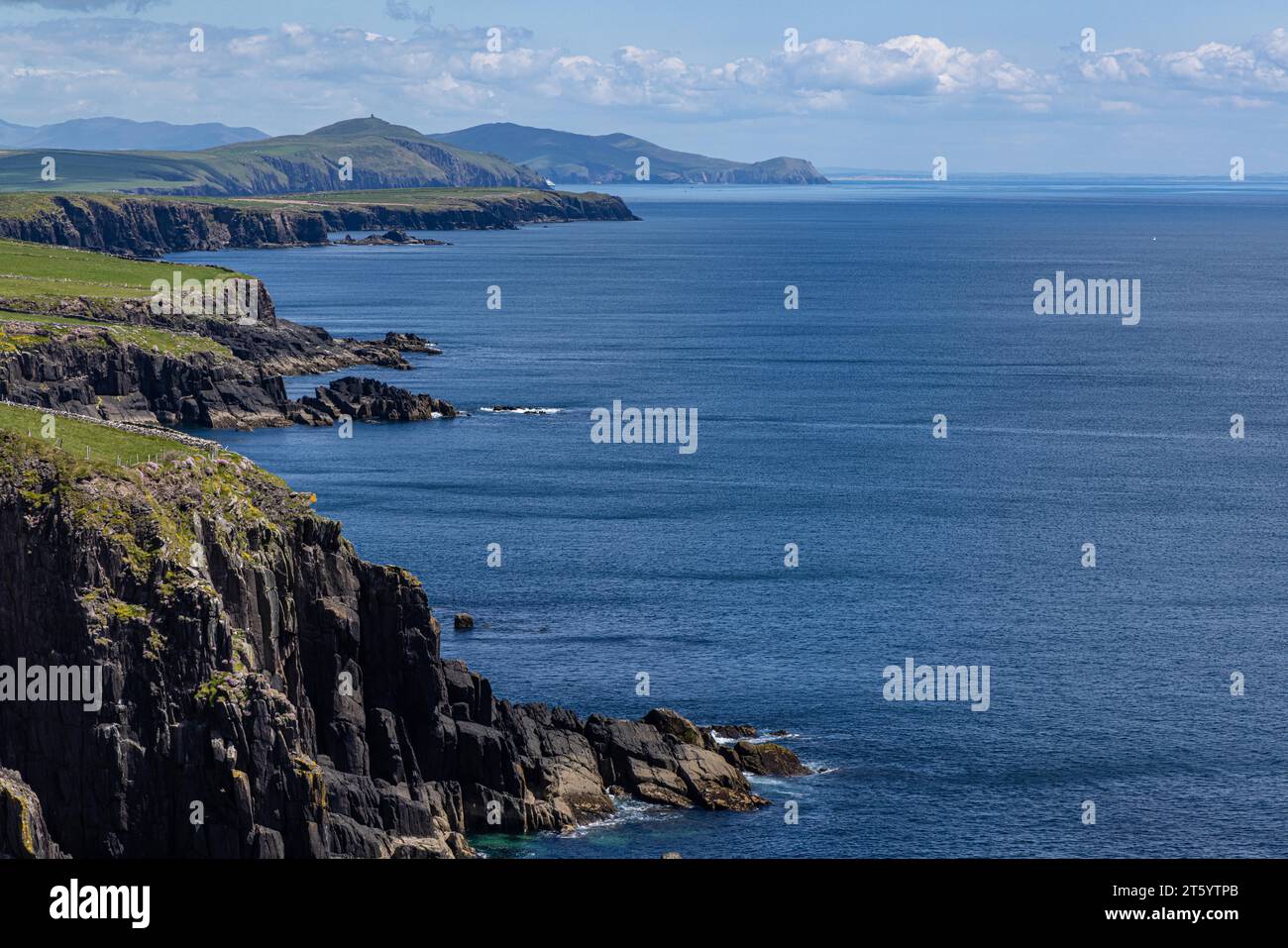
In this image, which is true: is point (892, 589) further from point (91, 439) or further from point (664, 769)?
point (91, 439)

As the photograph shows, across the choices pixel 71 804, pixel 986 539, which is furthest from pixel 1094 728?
pixel 71 804

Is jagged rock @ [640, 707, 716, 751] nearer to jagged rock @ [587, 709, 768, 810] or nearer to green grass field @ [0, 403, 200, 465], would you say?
jagged rock @ [587, 709, 768, 810]

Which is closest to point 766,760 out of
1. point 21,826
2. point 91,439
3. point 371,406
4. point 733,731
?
point 733,731

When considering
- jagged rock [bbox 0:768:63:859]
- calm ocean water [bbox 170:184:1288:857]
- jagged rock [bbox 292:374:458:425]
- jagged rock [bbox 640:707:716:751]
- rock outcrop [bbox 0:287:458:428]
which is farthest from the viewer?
jagged rock [bbox 292:374:458:425]

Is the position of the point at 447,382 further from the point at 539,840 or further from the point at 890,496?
the point at 539,840

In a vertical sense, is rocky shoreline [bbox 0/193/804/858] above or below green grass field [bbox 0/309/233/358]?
below

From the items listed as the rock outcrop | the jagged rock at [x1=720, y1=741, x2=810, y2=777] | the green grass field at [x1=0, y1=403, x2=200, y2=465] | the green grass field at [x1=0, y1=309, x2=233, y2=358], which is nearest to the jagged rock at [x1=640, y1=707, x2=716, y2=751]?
the jagged rock at [x1=720, y1=741, x2=810, y2=777]
